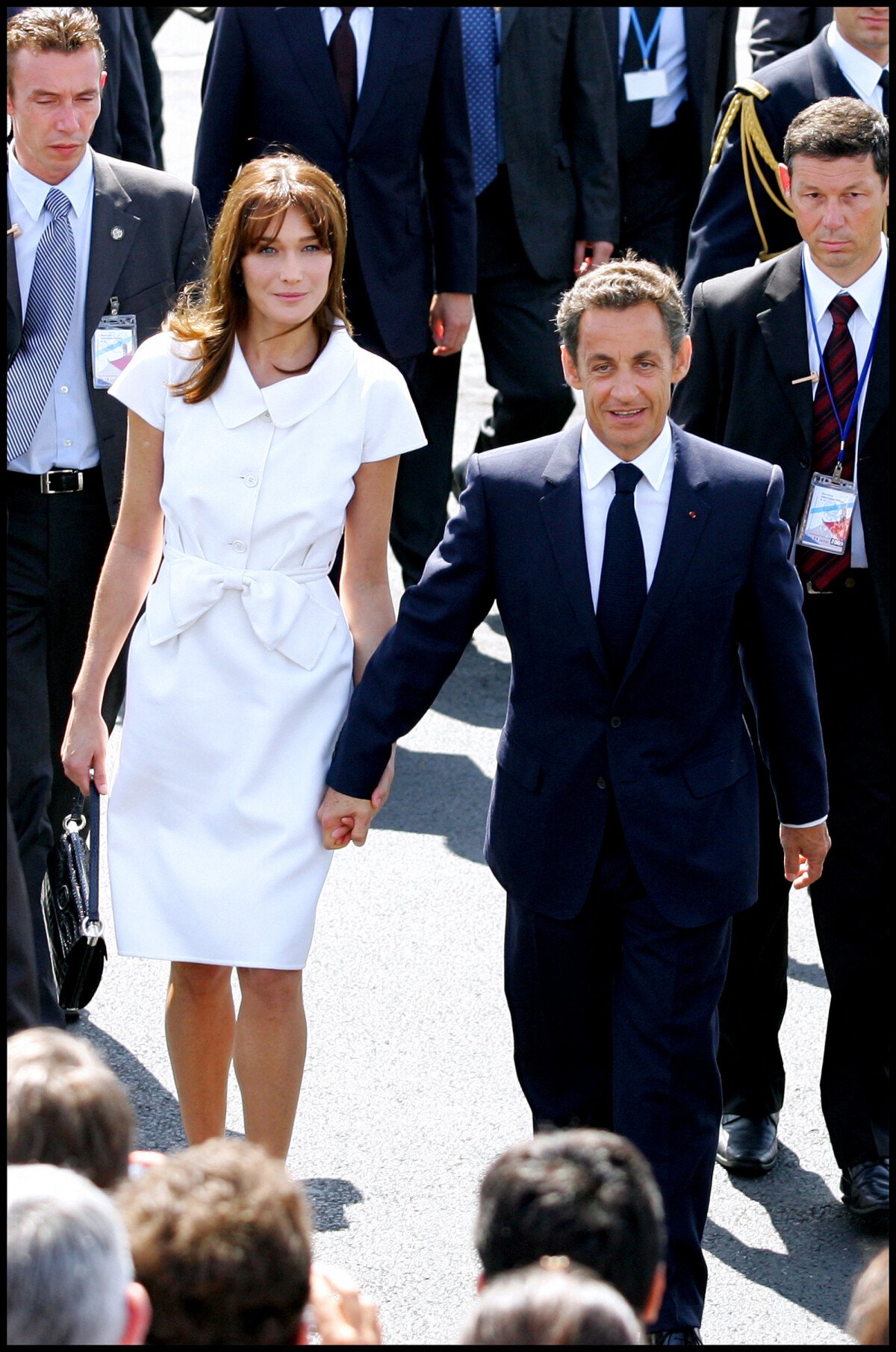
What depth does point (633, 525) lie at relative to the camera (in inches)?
153

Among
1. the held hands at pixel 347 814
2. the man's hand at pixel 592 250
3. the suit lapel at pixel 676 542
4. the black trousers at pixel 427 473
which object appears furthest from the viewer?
the man's hand at pixel 592 250

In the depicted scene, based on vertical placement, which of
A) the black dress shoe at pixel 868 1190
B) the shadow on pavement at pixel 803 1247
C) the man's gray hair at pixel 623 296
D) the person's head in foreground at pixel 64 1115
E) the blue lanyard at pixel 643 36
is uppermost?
the blue lanyard at pixel 643 36

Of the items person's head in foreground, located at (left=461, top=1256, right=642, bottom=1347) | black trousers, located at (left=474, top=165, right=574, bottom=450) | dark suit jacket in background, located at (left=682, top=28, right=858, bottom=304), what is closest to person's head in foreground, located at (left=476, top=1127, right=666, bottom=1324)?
person's head in foreground, located at (left=461, top=1256, right=642, bottom=1347)

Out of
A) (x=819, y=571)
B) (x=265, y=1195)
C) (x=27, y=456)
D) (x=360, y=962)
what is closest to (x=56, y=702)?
(x=27, y=456)

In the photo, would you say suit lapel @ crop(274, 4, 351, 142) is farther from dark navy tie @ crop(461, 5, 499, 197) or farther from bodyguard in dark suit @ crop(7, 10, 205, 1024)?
bodyguard in dark suit @ crop(7, 10, 205, 1024)

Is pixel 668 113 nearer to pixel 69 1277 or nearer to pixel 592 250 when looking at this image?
pixel 592 250

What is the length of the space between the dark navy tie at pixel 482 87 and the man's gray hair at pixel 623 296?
393cm

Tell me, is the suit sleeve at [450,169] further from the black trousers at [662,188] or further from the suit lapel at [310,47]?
the black trousers at [662,188]

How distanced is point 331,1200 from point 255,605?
1.29m

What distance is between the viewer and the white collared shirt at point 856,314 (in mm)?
4523

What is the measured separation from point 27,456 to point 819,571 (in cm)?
188

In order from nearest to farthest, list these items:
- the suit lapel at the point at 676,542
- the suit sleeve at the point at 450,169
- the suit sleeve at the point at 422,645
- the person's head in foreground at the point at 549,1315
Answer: the person's head in foreground at the point at 549,1315
the suit lapel at the point at 676,542
the suit sleeve at the point at 422,645
the suit sleeve at the point at 450,169

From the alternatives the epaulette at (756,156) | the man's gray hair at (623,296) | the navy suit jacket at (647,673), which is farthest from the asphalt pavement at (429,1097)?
the epaulette at (756,156)

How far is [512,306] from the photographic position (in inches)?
309
